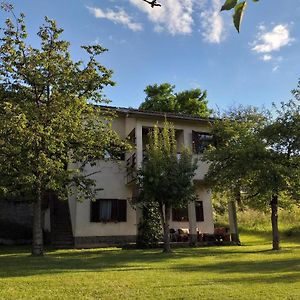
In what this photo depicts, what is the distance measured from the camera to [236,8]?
2.05 meters

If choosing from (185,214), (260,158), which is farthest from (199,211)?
(260,158)

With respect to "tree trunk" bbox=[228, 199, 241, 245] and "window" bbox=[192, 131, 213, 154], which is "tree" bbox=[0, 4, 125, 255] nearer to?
"window" bbox=[192, 131, 213, 154]

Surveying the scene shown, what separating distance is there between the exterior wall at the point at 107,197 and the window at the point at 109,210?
23 centimetres

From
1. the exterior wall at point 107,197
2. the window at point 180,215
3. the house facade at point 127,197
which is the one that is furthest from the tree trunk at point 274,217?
the exterior wall at point 107,197

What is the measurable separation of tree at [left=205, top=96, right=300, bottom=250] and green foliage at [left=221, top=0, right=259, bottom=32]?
17357mm

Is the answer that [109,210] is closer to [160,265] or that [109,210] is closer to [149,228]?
[149,228]

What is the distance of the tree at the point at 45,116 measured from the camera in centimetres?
1614

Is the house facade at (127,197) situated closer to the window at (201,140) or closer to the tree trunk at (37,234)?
the window at (201,140)

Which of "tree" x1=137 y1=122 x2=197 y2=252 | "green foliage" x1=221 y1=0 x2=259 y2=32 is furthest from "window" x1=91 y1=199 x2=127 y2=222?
"green foliage" x1=221 y1=0 x2=259 y2=32

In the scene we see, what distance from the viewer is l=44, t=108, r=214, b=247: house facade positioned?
23484mm

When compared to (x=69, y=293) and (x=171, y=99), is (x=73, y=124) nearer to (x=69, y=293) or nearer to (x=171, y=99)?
(x=69, y=293)

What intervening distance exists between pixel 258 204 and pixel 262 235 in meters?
8.42

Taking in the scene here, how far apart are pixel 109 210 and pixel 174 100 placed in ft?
74.3

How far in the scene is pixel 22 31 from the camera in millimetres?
17469
